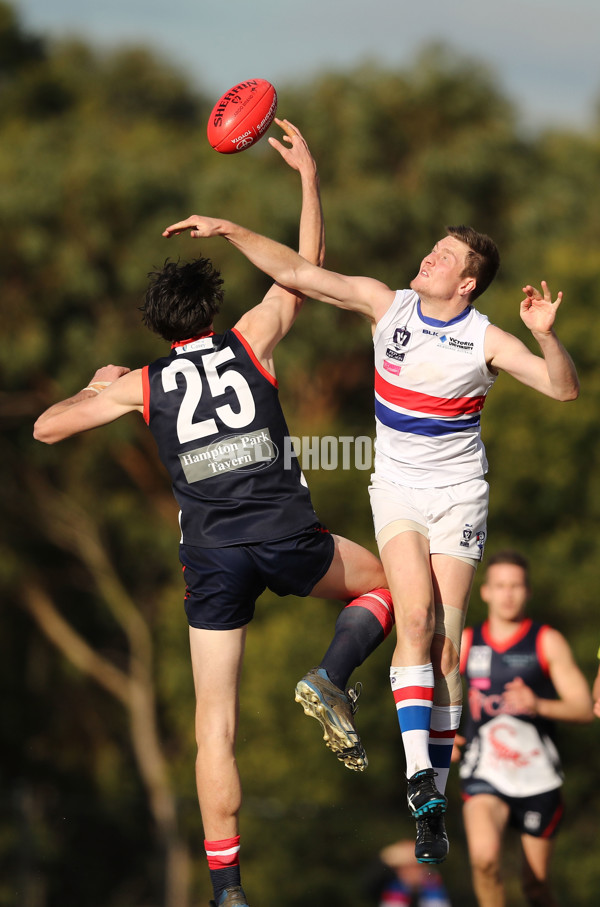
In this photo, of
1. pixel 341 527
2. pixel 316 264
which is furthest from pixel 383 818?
pixel 316 264

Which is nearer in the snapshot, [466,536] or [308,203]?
[466,536]

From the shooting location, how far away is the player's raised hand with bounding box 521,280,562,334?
16.8ft

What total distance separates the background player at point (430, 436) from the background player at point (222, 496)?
29 cm

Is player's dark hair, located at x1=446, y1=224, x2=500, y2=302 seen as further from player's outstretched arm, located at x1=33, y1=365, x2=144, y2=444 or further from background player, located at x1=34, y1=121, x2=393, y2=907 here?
player's outstretched arm, located at x1=33, y1=365, x2=144, y2=444

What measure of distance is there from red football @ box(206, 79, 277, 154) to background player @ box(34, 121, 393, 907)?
82 cm

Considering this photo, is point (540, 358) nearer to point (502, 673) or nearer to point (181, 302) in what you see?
point (181, 302)

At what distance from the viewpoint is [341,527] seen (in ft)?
57.9

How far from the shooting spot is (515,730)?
298 inches

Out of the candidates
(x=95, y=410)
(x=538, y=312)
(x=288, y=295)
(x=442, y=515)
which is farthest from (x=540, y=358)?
(x=95, y=410)

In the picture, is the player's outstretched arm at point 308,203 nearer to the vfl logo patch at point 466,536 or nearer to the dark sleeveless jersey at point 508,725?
the vfl logo patch at point 466,536

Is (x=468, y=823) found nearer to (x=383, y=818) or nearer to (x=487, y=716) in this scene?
(x=487, y=716)

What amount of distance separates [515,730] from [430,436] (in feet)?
9.22

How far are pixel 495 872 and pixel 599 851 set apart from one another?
812cm

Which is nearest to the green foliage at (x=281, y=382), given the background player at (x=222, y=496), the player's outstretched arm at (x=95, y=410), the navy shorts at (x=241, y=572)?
the background player at (x=222, y=496)
